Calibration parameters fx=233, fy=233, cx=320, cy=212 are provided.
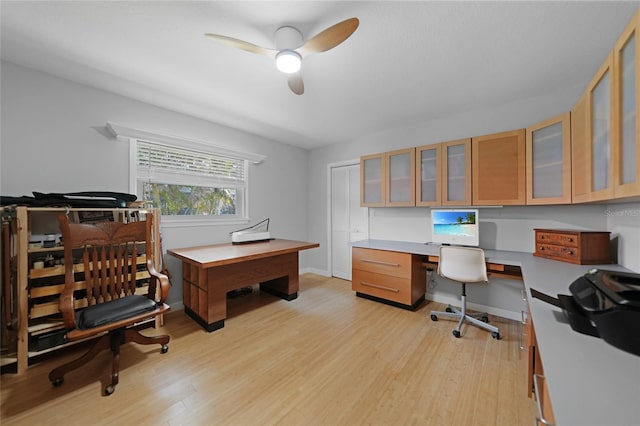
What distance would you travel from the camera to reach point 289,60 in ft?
5.22

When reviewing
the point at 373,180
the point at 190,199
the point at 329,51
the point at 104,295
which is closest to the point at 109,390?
the point at 104,295

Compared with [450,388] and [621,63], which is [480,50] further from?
[450,388]

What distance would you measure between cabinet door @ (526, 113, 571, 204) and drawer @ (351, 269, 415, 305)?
150 centimetres

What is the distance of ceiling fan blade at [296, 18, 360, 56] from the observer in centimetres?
128

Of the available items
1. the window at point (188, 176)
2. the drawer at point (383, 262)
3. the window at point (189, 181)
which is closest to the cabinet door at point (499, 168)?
the drawer at point (383, 262)

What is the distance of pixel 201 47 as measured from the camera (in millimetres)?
1732

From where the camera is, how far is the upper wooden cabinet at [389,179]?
2.96 m

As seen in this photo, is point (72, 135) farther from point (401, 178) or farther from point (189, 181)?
point (401, 178)

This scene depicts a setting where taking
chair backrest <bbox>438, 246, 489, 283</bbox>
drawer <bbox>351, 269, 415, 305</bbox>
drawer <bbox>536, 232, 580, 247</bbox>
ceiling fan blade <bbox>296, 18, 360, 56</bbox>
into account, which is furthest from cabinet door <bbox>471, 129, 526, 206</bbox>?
ceiling fan blade <bbox>296, 18, 360, 56</bbox>

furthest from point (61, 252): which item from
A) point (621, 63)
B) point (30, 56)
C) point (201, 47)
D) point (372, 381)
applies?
point (621, 63)

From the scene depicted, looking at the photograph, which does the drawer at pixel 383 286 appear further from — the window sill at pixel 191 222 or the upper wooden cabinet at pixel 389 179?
the window sill at pixel 191 222

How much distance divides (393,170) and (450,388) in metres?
2.35

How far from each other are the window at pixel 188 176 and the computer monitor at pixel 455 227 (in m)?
2.60

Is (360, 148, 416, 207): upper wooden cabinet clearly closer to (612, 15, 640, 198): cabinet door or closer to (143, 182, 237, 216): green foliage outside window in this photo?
(612, 15, 640, 198): cabinet door
